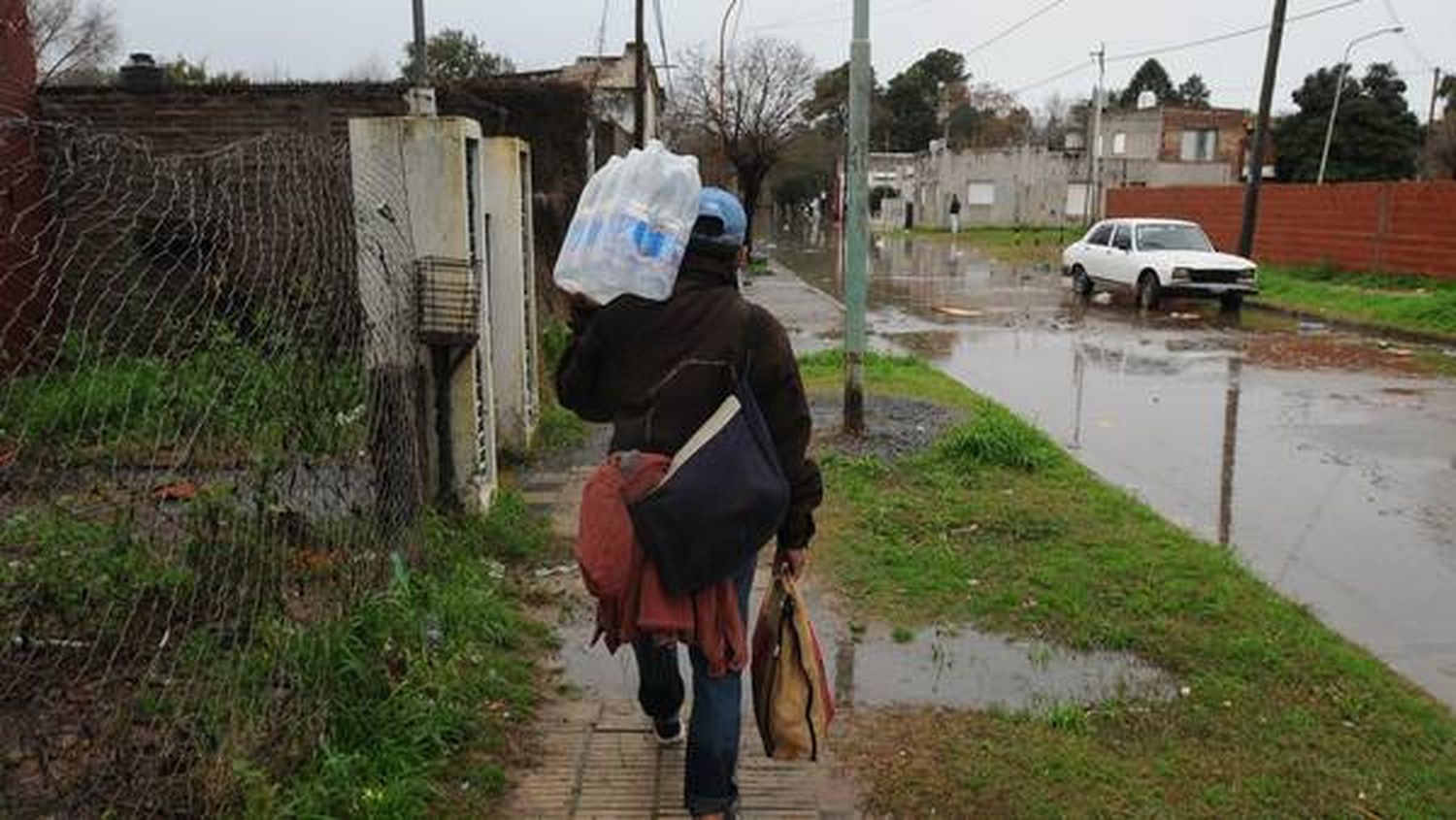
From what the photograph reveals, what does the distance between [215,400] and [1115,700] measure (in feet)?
10.1

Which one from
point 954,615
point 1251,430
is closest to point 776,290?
point 1251,430

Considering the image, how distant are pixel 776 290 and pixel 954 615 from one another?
62.8ft

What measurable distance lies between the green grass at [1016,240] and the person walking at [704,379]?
1291 inches

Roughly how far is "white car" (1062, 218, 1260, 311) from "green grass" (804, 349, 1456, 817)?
14515 millimetres

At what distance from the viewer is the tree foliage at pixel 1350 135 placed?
54.8m

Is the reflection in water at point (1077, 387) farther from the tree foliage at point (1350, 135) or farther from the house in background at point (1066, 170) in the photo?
the tree foliage at point (1350, 135)

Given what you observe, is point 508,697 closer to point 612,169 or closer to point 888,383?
point 612,169

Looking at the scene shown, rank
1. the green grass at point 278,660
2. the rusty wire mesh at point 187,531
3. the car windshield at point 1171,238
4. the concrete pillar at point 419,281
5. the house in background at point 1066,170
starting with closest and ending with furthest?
the rusty wire mesh at point 187,531, the green grass at point 278,660, the concrete pillar at point 419,281, the car windshield at point 1171,238, the house in background at point 1066,170

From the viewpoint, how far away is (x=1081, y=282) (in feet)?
78.4

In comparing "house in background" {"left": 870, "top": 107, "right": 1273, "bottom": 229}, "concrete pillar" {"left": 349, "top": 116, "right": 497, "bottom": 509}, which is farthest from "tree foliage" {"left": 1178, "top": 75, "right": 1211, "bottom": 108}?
"concrete pillar" {"left": 349, "top": 116, "right": 497, "bottom": 509}

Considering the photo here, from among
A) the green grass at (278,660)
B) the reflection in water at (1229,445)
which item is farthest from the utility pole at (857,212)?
the green grass at (278,660)

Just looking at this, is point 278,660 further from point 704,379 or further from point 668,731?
point 704,379

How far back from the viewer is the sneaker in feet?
12.5

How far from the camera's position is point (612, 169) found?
3092 mm
